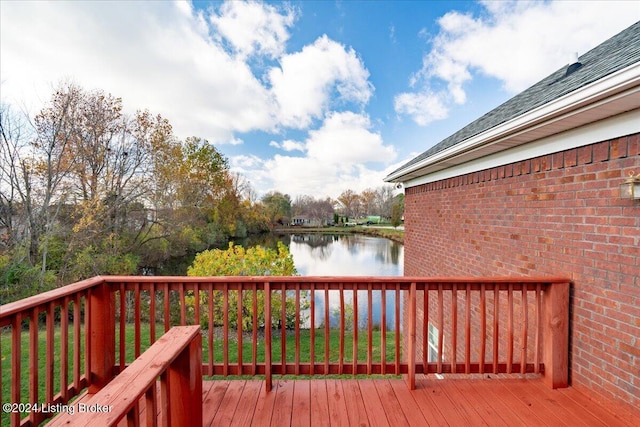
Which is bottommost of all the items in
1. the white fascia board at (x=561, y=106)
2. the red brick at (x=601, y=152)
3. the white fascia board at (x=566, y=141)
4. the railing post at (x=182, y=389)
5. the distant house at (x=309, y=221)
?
the distant house at (x=309, y=221)

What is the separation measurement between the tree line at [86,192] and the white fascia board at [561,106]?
463 inches

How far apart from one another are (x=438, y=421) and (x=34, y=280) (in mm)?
11484

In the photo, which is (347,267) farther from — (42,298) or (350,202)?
(350,202)

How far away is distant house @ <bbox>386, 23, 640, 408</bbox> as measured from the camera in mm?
1959

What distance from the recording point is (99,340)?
8.32 feet

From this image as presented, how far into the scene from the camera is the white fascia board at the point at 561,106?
166 centimetres

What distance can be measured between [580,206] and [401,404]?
2124 millimetres

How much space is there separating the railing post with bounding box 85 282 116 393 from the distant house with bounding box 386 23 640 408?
3854mm

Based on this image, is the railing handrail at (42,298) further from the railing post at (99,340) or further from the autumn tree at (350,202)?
the autumn tree at (350,202)

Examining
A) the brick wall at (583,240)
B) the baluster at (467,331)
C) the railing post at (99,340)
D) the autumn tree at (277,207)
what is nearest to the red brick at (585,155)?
the brick wall at (583,240)

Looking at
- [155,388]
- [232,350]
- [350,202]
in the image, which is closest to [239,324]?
[155,388]

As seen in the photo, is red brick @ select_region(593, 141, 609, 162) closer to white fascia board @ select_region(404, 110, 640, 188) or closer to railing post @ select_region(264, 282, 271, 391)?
white fascia board @ select_region(404, 110, 640, 188)

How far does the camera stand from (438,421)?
2.15 m

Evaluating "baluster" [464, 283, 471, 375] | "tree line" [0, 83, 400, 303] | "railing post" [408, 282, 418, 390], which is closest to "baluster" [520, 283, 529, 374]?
"baluster" [464, 283, 471, 375]
